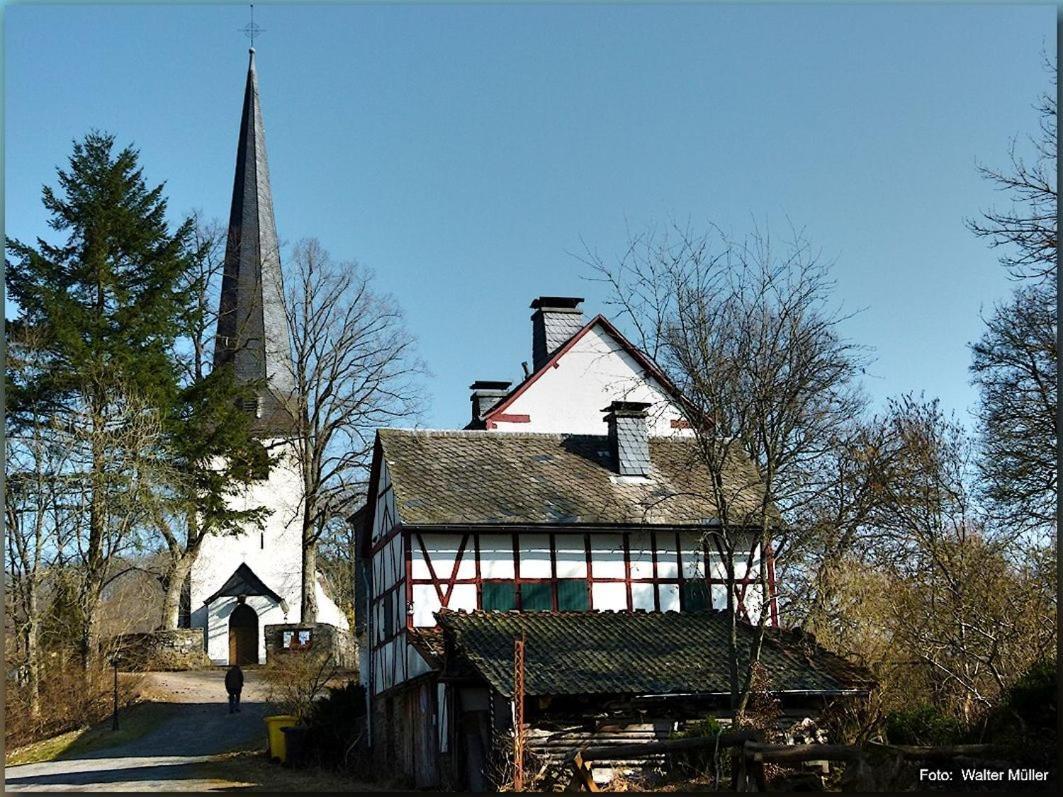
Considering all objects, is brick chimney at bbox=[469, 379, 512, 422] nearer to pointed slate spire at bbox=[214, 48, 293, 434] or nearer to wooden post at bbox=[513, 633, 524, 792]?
pointed slate spire at bbox=[214, 48, 293, 434]

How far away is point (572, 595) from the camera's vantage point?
26.0m

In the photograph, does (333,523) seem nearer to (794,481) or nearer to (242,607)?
(242,607)

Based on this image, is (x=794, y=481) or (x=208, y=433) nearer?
(x=794, y=481)

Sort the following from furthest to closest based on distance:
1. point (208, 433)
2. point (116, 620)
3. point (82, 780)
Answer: point (208, 433), point (116, 620), point (82, 780)

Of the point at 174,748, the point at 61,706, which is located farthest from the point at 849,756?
the point at 61,706

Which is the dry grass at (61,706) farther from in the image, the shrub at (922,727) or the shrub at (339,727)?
the shrub at (922,727)

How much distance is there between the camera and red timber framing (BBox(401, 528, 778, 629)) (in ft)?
83.5

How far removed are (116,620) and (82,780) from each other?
598 inches

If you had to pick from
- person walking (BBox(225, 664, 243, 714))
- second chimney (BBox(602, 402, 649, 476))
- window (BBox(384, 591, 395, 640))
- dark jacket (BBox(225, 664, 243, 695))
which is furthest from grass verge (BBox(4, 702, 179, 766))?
second chimney (BBox(602, 402, 649, 476))

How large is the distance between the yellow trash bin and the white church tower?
17.9 m

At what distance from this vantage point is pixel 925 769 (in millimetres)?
15516

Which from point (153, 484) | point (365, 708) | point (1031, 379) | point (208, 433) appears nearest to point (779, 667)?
point (1031, 379)

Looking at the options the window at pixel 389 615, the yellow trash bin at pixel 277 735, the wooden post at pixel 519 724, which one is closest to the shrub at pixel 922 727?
the wooden post at pixel 519 724

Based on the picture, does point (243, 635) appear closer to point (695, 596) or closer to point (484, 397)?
point (484, 397)
